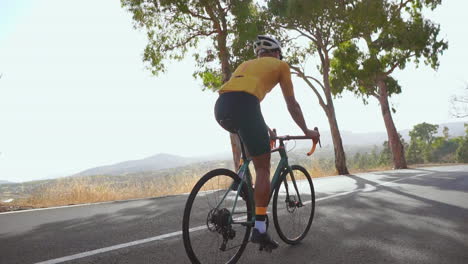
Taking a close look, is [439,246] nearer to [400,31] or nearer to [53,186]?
[53,186]

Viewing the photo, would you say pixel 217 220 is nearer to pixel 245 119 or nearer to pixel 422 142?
pixel 245 119

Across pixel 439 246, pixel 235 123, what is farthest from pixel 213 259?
pixel 439 246

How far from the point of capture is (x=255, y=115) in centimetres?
292

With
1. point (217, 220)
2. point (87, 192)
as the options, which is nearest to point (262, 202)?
point (217, 220)

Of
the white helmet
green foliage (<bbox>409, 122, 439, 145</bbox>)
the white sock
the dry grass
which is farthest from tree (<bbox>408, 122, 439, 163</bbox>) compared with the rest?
the white sock

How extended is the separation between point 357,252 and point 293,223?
73cm

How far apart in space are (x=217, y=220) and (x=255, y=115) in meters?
0.95

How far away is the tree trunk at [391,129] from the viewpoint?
23375mm

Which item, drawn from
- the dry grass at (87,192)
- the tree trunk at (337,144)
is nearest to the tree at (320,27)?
the tree trunk at (337,144)

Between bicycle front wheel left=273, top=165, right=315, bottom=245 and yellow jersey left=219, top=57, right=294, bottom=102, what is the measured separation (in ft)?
3.24

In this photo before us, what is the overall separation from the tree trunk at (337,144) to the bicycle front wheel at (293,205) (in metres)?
14.7

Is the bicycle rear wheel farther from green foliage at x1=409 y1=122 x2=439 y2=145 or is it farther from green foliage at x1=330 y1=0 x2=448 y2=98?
green foliage at x1=409 y1=122 x2=439 y2=145

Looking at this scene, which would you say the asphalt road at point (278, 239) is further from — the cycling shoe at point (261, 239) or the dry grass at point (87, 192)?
the dry grass at point (87, 192)

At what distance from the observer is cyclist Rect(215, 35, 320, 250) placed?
9.48 ft
